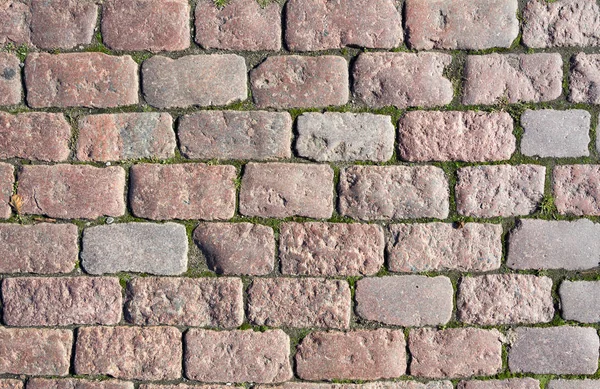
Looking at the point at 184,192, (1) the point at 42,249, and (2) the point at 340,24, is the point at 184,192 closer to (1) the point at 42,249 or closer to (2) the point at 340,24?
(1) the point at 42,249

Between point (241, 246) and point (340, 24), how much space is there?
3.28 feet

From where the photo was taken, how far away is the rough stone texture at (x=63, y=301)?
2.19m

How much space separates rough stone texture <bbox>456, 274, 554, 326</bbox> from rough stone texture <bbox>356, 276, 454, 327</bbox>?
0.35 ft

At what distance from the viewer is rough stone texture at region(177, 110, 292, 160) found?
2160mm

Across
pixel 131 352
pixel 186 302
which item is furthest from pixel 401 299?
pixel 131 352

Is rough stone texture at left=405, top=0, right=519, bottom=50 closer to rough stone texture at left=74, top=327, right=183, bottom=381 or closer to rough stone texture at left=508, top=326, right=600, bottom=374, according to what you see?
rough stone texture at left=508, top=326, right=600, bottom=374

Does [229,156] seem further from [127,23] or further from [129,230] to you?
[127,23]

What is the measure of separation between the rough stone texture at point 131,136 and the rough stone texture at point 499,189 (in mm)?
1222

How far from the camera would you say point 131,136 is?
7.15 feet


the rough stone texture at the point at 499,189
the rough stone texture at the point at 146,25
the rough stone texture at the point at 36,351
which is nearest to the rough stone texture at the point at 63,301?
the rough stone texture at the point at 36,351

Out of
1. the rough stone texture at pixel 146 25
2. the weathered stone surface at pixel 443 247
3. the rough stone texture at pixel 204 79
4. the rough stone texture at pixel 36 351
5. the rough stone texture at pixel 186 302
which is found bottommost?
the rough stone texture at pixel 36 351

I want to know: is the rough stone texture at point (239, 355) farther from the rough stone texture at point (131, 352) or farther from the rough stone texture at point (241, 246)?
the rough stone texture at point (241, 246)

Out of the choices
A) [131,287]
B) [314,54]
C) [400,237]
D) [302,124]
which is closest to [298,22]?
[314,54]

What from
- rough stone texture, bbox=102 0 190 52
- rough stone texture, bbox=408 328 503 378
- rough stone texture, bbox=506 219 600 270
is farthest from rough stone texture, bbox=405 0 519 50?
rough stone texture, bbox=408 328 503 378
